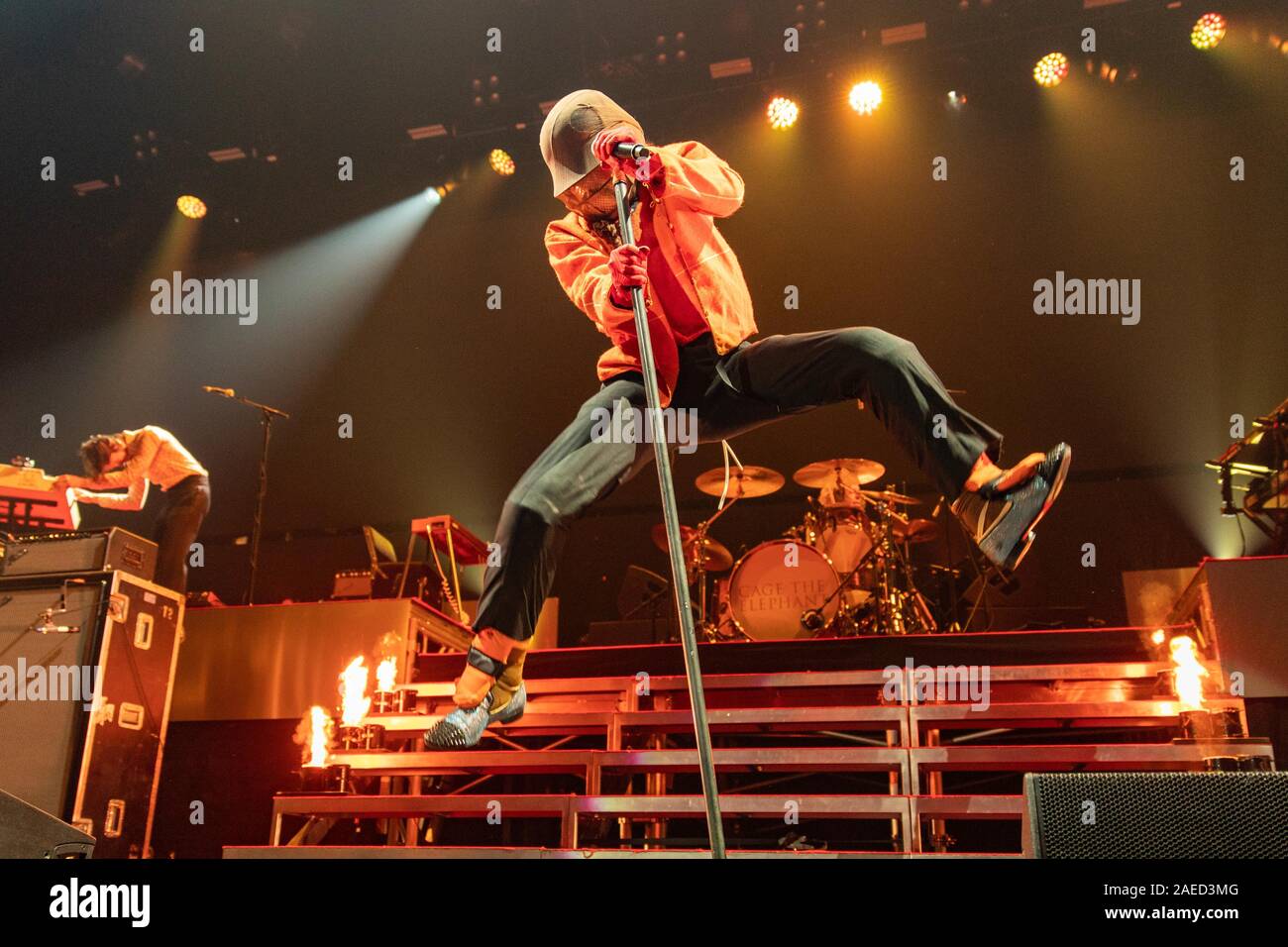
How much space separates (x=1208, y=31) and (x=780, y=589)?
17.0 ft

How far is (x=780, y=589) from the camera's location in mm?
7199

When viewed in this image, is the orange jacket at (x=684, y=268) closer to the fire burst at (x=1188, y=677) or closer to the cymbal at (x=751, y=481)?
the fire burst at (x=1188, y=677)

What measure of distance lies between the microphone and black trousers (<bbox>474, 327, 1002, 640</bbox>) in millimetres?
653

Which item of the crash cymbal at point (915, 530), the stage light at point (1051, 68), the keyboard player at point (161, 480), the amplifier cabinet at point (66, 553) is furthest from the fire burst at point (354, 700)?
the stage light at point (1051, 68)

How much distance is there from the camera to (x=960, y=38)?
307 inches

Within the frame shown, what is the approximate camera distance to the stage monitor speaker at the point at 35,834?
83.3 inches

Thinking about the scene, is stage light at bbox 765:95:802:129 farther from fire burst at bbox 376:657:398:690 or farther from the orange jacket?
the orange jacket

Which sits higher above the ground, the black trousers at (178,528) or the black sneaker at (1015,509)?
the black trousers at (178,528)

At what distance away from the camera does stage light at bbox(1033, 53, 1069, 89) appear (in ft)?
25.8

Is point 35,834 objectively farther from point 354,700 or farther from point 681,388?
point 354,700

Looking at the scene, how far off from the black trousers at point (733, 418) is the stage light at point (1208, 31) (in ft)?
21.4
